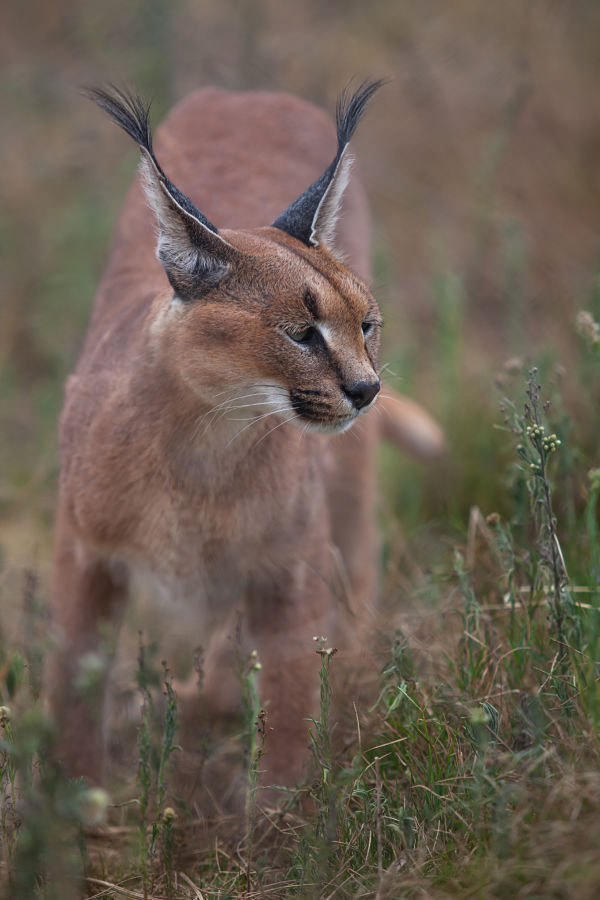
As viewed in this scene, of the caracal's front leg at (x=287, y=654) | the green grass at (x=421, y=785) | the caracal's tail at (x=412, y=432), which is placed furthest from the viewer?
the caracal's tail at (x=412, y=432)

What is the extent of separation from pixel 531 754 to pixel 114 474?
1.53 m

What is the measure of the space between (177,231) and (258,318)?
0.33 meters

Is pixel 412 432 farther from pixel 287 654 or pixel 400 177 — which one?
pixel 400 177

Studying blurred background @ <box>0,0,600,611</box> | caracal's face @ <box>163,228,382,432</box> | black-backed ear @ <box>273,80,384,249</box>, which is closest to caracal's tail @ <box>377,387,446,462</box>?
blurred background @ <box>0,0,600,611</box>

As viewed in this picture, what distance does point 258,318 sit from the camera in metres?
2.74

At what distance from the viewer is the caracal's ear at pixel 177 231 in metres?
2.73

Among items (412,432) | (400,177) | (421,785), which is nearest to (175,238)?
(421,785)

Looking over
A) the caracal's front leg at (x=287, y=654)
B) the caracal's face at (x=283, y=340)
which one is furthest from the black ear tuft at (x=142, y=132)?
the caracal's front leg at (x=287, y=654)

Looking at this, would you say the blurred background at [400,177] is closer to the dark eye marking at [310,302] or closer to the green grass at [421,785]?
the green grass at [421,785]

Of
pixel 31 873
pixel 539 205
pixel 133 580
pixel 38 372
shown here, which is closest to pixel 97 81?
pixel 38 372

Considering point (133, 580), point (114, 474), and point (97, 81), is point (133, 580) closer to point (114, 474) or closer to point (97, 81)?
point (114, 474)

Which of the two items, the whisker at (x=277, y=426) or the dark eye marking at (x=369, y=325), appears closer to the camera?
the whisker at (x=277, y=426)

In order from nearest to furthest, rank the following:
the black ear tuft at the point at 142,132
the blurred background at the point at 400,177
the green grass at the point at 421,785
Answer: the green grass at the point at 421,785
the black ear tuft at the point at 142,132
the blurred background at the point at 400,177

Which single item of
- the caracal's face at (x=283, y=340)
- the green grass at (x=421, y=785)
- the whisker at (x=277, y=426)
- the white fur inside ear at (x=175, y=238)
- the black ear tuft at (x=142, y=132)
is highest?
the black ear tuft at (x=142, y=132)
